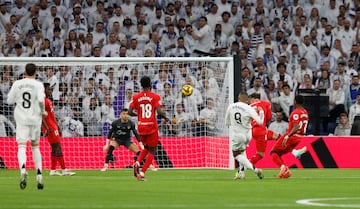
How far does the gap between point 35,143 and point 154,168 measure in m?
10.8

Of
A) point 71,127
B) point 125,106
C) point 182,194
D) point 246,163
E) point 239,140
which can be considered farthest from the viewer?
point 125,106

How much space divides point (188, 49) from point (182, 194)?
659 inches

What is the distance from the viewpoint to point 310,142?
29438 mm

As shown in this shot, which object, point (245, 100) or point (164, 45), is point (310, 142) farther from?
point (245, 100)

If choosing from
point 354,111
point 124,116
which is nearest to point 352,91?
point 354,111

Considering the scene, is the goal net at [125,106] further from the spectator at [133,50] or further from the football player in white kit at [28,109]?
the football player in white kit at [28,109]

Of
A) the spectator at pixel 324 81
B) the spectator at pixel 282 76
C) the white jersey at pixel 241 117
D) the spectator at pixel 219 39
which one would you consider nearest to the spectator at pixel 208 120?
the spectator at pixel 282 76

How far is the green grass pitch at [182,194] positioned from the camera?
1384 cm

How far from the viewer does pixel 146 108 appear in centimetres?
2136

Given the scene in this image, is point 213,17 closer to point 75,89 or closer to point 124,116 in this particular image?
point 75,89

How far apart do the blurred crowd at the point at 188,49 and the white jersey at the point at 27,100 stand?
10989 mm

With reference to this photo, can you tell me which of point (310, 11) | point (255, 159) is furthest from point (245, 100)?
point (310, 11)

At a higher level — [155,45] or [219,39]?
[219,39]

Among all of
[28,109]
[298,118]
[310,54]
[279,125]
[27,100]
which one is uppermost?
[310,54]
